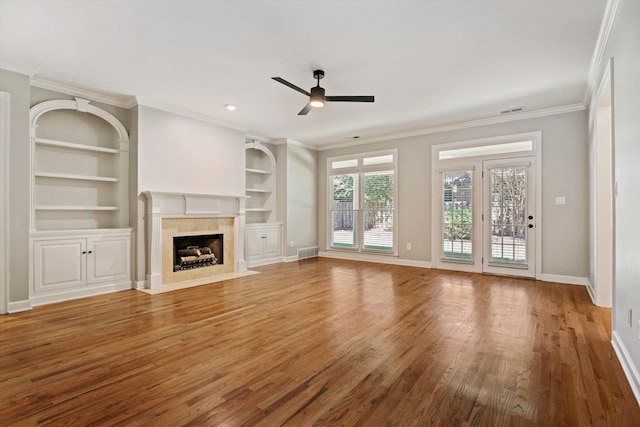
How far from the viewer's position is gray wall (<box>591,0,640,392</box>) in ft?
6.88

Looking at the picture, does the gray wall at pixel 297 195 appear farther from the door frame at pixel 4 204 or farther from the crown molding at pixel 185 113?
the door frame at pixel 4 204

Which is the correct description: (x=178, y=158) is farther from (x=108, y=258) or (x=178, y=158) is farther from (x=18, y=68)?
(x=18, y=68)

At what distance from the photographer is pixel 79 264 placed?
4383 mm

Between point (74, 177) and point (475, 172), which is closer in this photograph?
point (74, 177)

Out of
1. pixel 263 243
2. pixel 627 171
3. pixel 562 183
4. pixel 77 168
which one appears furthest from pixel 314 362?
pixel 562 183

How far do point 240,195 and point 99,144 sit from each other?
2.36 m

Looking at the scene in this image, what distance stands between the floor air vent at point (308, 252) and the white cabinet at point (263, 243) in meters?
0.54

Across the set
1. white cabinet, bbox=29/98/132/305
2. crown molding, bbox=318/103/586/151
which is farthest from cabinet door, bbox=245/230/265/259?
crown molding, bbox=318/103/586/151

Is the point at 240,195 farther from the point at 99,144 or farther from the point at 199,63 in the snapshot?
the point at 199,63

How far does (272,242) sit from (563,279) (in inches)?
211

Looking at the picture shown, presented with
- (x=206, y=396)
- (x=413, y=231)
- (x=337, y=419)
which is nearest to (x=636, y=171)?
(x=337, y=419)

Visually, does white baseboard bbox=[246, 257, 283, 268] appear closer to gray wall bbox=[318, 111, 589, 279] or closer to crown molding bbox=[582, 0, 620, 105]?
gray wall bbox=[318, 111, 589, 279]

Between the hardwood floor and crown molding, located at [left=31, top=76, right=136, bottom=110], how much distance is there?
9.21 feet

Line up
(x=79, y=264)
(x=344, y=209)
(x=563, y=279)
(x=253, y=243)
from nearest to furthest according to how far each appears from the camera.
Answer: (x=79, y=264) → (x=563, y=279) → (x=253, y=243) → (x=344, y=209)
